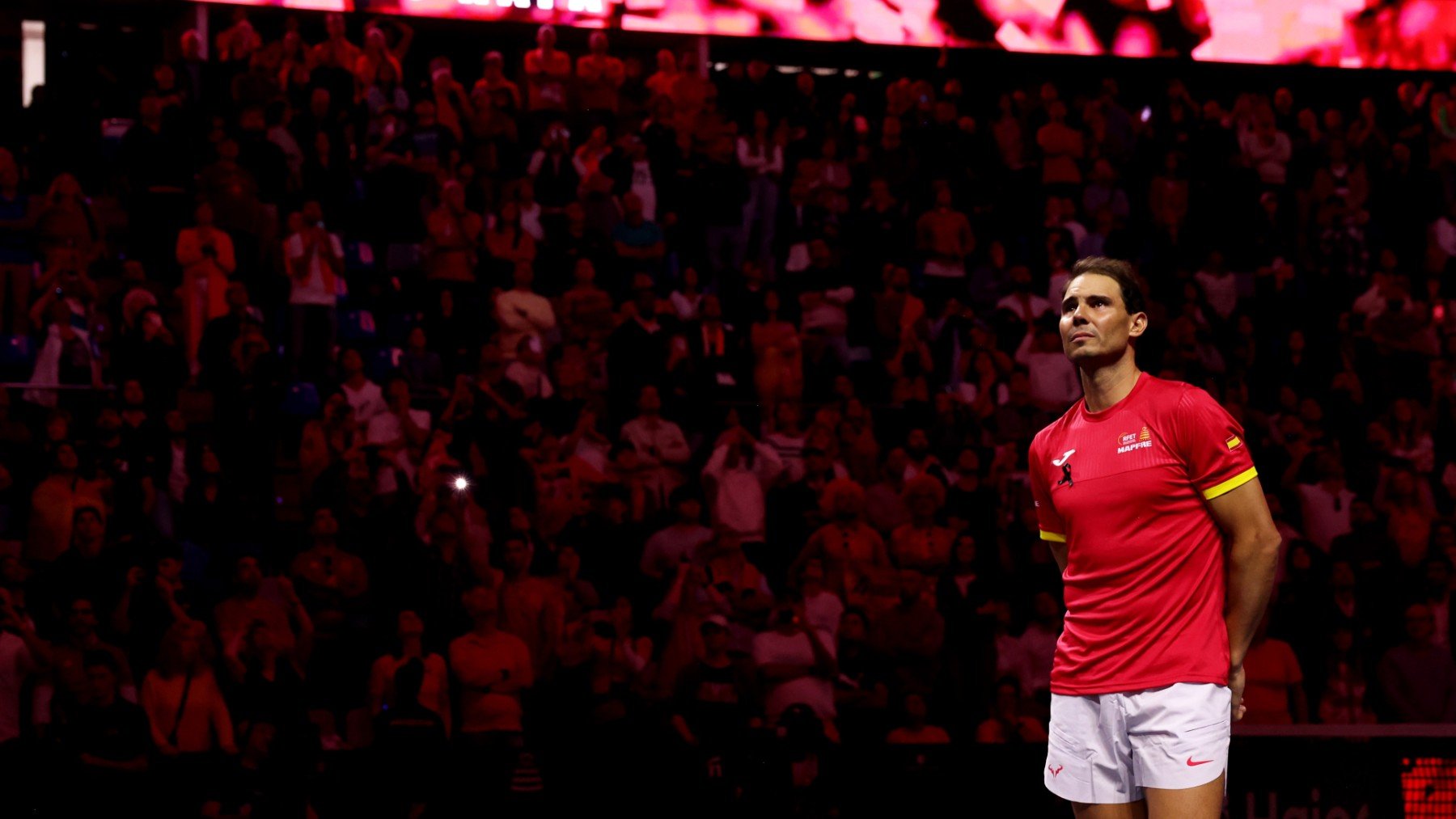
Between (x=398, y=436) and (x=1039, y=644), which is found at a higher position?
(x=398, y=436)

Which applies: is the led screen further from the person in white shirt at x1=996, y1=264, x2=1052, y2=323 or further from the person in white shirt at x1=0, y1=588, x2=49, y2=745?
the person in white shirt at x1=0, y1=588, x2=49, y2=745

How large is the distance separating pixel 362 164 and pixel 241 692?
188 inches

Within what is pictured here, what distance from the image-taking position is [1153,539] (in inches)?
152

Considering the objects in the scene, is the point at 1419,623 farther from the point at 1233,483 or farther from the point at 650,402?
the point at 1233,483

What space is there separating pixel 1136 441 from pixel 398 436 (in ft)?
24.6

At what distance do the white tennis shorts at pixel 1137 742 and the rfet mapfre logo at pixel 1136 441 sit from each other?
585 millimetres

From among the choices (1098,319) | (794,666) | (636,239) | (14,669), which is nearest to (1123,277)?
(1098,319)

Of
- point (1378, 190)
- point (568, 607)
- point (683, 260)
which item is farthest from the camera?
point (1378, 190)

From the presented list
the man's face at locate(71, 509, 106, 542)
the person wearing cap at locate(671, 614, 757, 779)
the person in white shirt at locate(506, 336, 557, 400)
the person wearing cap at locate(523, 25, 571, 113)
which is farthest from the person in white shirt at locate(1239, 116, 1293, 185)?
the man's face at locate(71, 509, 106, 542)

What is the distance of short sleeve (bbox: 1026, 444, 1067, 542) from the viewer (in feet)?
13.9

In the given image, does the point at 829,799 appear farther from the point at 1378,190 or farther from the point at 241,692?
the point at 1378,190

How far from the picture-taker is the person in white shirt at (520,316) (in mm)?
11492

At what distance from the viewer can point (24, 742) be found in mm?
8484

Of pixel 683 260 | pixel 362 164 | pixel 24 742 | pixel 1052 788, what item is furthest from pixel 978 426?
pixel 1052 788
